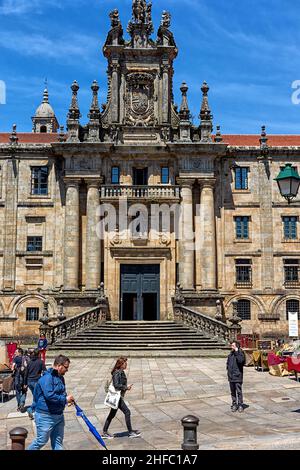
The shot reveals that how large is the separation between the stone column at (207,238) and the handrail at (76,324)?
22.6 ft

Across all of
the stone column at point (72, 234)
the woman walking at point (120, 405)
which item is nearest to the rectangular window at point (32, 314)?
the stone column at point (72, 234)

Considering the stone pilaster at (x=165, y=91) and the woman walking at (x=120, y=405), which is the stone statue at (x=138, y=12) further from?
the woman walking at (x=120, y=405)

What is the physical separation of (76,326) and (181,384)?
43.1 ft

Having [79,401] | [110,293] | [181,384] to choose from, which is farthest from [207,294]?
[79,401]

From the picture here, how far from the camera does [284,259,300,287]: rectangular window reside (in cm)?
3721

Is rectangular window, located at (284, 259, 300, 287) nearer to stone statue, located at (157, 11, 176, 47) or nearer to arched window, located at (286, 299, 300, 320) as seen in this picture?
arched window, located at (286, 299, 300, 320)

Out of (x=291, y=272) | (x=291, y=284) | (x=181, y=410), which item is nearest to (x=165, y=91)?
(x=291, y=272)

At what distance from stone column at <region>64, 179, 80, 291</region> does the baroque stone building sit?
6 centimetres

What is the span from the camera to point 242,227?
3791 centimetres

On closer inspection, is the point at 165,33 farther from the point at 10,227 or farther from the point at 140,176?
the point at 10,227

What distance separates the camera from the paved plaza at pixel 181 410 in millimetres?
11219

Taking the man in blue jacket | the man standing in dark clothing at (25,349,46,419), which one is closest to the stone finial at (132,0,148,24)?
the man standing in dark clothing at (25,349,46,419)

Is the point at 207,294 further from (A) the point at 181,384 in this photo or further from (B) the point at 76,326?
(A) the point at 181,384

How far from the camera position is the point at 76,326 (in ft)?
103
